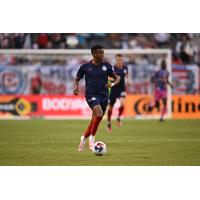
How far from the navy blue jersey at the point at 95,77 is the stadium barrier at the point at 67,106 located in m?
10.1

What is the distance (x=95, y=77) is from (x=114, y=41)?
12569mm

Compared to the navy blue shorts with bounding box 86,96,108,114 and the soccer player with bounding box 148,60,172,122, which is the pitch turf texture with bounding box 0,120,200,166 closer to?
the navy blue shorts with bounding box 86,96,108,114

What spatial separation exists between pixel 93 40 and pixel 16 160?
1269 cm

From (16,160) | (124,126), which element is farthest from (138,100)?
(16,160)

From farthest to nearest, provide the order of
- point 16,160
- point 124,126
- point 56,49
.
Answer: point 56,49 < point 124,126 < point 16,160

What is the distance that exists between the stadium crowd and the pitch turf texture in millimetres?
4405

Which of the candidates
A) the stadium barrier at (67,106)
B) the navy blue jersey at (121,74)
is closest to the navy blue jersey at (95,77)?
the navy blue jersey at (121,74)

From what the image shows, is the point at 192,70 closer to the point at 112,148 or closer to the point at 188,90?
the point at 188,90

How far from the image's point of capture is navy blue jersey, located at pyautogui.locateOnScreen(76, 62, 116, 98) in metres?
12.0

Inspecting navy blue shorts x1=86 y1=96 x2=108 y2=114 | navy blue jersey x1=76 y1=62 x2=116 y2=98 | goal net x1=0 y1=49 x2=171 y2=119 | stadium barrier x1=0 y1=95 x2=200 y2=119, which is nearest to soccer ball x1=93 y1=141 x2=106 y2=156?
navy blue shorts x1=86 y1=96 x2=108 y2=114

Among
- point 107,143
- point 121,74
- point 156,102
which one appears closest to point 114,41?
point 156,102

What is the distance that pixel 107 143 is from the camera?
45.5 feet

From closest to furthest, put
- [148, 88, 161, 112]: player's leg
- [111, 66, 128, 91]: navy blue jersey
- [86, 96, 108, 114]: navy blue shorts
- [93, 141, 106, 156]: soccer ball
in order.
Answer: [93, 141, 106, 156]: soccer ball < [86, 96, 108, 114]: navy blue shorts < [111, 66, 128, 91]: navy blue jersey < [148, 88, 161, 112]: player's leg

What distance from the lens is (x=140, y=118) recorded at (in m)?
22.0
